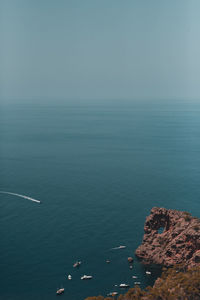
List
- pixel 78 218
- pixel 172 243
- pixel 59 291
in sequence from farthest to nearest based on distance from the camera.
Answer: pixel 78 218 → pixel 172 243 → pixel 59 291

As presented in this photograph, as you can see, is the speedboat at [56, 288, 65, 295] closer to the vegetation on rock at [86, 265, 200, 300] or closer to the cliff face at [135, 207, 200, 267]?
the cliff face at [135, 207, 200, 267]

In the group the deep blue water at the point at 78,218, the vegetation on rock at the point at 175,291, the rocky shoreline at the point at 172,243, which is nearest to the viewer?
the vegetation on rock at the point at 175,291

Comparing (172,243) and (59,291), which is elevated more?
(172,243)

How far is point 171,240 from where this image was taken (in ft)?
296

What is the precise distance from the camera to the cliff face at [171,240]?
84188mm

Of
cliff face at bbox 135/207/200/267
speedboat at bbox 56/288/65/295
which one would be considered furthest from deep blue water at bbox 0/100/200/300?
cliff face at bbox 135/207/200/267

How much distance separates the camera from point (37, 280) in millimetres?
84375

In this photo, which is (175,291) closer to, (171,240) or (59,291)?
(59,291)

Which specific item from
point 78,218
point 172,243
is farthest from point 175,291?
point 78,218

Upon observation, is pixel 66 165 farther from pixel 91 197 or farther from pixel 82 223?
pixel 82 223

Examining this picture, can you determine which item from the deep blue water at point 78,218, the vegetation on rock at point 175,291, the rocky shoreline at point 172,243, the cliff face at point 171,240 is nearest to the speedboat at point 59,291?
the deep blue water at point 78,218

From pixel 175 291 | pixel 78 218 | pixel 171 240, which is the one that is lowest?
pixel 78 218

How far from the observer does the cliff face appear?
84.2 metres

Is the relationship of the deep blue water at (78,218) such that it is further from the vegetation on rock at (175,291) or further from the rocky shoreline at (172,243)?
the vegetation on rock at (175,291)
